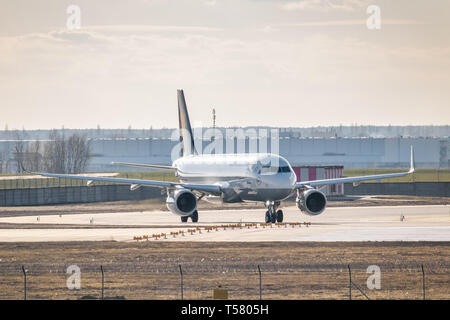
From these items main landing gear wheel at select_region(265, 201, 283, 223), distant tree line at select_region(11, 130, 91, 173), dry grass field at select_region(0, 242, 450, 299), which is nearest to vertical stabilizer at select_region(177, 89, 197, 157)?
main landing gear wheel at select_region(265, 201, 283, 223)

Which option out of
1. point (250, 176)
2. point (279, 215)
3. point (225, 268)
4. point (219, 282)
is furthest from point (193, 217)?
point (219, 282)

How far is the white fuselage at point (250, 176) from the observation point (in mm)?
63000

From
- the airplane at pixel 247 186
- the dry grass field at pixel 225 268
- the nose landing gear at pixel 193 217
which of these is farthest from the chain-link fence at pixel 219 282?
the nose landing gear at pixel 193 217

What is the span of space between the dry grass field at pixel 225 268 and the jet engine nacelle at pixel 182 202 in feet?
47.8

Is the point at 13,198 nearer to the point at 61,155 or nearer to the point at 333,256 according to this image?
the point at 333,256

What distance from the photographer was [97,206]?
95.1m

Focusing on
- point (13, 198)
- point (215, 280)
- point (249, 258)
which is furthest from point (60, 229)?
point (13, 198)

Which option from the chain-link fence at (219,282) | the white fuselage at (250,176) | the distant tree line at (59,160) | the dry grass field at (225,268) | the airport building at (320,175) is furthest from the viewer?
the distant tree line at (59,160)

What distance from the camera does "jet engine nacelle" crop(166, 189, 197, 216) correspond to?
Answer: 213ft

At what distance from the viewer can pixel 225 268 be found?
39.8m

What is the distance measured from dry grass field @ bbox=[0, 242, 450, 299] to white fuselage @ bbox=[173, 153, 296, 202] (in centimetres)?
1320

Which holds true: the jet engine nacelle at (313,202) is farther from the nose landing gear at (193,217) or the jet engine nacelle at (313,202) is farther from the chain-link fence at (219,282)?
the chain-link fence at (219,282)
